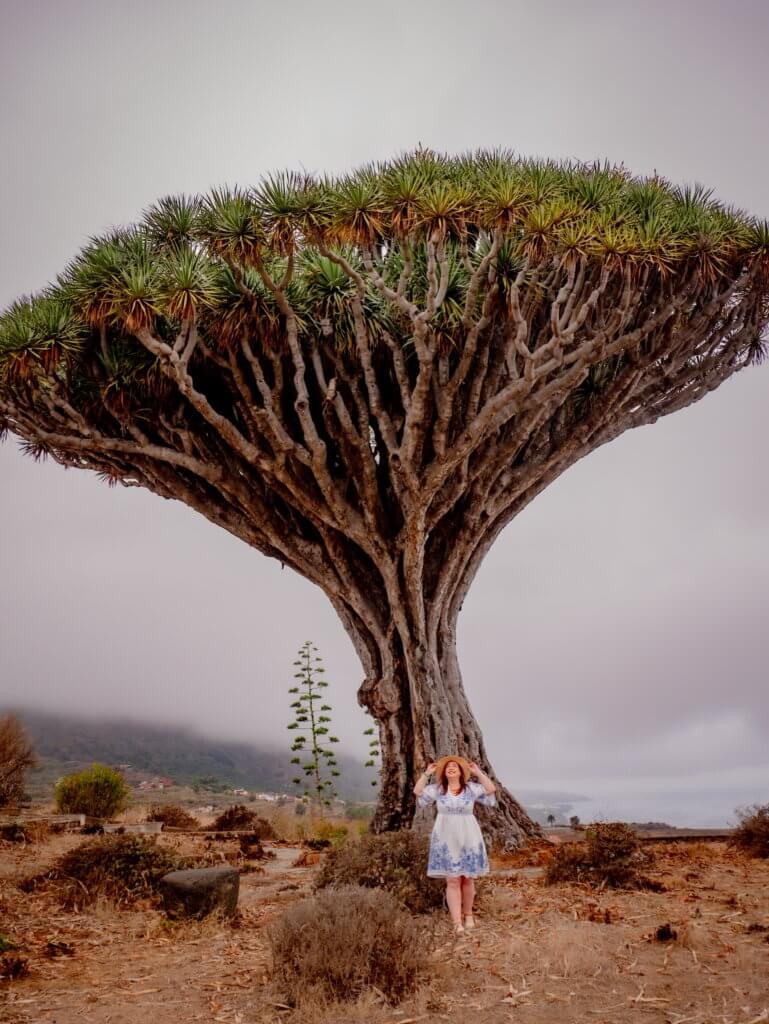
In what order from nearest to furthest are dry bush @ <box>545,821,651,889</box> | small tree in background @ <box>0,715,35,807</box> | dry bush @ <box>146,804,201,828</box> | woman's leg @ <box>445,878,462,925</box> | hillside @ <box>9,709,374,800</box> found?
woman's leg @ <box>445,878,462,925</box>, dry bush @ <box>545,821,651,889</box>, dry bush @ <box>146,804,201,828</box>, small tree in background @ <box>0,715,35,807</box>, hillside @ <box>9,709,374,800</box>

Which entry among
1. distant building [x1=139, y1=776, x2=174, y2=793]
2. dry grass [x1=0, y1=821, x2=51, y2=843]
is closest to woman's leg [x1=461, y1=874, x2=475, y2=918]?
dry grass [x1=0, y1=821, x2=51, y2=843]

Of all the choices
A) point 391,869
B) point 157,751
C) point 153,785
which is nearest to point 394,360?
point 391,869

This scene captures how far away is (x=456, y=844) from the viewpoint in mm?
6312

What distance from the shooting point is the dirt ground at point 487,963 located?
4438 mm

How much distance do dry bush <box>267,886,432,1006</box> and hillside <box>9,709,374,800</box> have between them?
3582cm

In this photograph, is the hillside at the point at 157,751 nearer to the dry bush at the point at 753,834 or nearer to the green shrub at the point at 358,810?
the green shrub at the point at 358,810

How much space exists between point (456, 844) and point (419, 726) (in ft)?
13.0

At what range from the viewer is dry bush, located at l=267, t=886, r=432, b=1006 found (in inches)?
181

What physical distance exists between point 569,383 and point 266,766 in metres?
47.0

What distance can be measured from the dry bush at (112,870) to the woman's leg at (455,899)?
3184 millimetres

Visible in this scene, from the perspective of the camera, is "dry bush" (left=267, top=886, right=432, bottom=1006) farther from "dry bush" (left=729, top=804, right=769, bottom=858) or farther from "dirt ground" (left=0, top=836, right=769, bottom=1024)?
"dry bush" (left=729, top=804, right=769, bottom=858)

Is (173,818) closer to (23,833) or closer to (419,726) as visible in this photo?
(23,833)

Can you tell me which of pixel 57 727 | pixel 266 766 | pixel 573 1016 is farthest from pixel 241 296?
pixel 57 727

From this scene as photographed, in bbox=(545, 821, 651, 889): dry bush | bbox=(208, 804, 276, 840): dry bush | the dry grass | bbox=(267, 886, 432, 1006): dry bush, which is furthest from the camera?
bbox=(208, 804, 276, 840): dry bush
